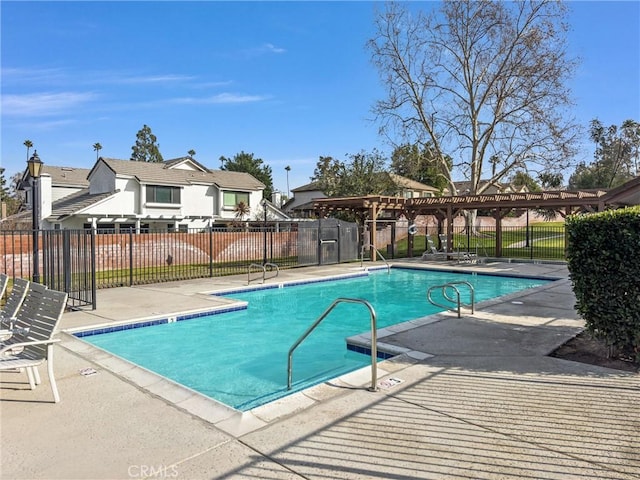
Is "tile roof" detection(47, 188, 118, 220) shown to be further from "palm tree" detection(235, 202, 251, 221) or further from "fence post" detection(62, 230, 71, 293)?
"fence post" detection(62, 230, 71, 293)

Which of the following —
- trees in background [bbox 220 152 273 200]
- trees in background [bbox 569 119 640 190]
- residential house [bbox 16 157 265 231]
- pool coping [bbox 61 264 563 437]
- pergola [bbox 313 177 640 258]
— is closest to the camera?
pool coping [bbox 61 264 563 437]

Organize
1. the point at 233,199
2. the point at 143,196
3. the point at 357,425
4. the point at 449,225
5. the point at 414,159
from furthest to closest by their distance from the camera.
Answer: the point at 233,199, the point at 414,159, the point at 143,196, the point at 449,225, the point at 357,425

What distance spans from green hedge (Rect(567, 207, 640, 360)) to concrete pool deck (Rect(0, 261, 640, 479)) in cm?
53

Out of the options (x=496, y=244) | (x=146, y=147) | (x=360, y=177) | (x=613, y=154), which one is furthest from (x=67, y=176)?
(x=613, y=154)

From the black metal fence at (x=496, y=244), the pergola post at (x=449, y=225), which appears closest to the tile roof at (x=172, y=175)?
the black metal fence at (x=496, y=244)

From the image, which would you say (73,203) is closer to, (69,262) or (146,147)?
(69,262)

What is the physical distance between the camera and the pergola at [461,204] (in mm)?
16594

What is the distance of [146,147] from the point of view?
64.1m

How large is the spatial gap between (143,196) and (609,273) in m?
24.9

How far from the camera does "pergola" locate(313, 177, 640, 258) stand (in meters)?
16.6

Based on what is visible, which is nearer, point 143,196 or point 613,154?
point 143,196

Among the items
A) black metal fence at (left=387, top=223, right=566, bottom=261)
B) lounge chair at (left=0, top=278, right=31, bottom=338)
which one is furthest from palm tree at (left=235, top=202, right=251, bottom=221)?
lounge chair at (left=0, top=278, right=31, bottom=338)

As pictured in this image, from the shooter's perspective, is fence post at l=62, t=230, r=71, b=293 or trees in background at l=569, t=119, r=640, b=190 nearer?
fence post at l=62, t=230, r=71, b=293

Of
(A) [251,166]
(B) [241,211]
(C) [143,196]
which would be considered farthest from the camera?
(A) [251,166]
